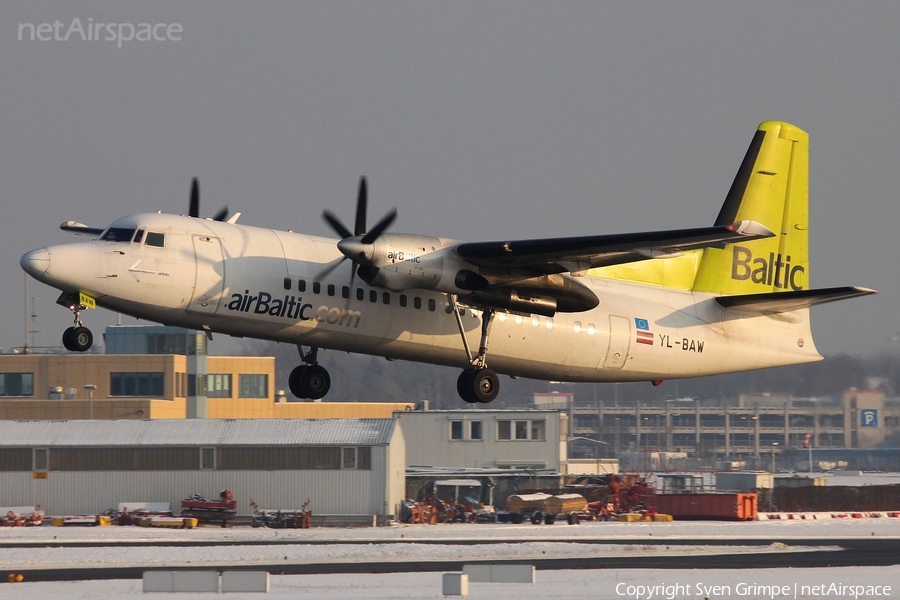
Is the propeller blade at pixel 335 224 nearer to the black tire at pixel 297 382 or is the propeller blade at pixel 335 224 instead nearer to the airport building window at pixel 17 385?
the black tire at pixel 297 382

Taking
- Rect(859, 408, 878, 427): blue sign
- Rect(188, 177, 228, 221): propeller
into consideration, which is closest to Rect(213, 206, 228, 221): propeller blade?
Rect(188, 177, 228, 221): propeller

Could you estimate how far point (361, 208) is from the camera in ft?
76.3

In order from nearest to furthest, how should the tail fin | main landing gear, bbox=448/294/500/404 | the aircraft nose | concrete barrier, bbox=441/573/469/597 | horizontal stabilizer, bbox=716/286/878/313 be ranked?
1. the aircraft nose
2. main landing gear, bbox=448/294/500/404
3. concrete barrier, bbox=441/573/469/597
4. horizontal stabilizer, bbox=716/286/878/313
5. the tail fin

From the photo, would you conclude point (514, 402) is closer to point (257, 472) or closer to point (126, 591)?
point (257, 472)

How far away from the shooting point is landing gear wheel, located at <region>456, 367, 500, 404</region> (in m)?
23.7

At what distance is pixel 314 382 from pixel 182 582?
488 cm

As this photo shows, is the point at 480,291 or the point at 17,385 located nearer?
the point at 480,291

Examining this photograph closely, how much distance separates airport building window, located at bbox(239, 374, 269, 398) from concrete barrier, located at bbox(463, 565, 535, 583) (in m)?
45.0

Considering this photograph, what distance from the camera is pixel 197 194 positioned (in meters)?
24.5

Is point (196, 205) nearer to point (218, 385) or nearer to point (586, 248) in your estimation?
point (586, 248)

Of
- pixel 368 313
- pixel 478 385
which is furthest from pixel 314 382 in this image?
pixel 478 385

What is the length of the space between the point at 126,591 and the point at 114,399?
37.3 meters

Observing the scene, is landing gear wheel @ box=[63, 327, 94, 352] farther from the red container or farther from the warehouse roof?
the red container

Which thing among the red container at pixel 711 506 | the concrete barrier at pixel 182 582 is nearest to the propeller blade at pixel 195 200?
the concrete barrier at pixel 182 582
